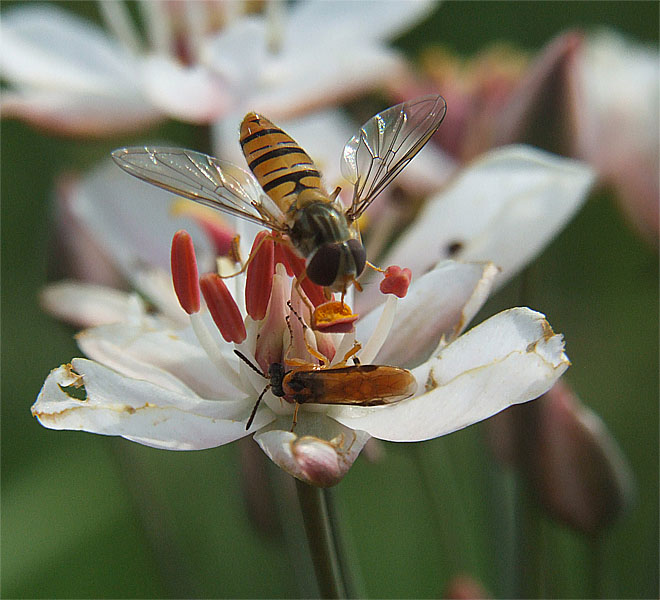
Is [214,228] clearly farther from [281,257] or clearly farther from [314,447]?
[314,447]

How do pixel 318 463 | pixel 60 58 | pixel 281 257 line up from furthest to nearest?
pixel 60 58 → pixel 281 257 → pixel 318 463

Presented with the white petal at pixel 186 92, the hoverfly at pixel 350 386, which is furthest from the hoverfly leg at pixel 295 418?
the white petal at pixel 186 92

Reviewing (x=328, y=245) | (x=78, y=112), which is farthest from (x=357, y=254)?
(x=78, y=112)

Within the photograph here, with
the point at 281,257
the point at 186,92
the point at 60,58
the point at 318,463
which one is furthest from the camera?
the point at 60,58

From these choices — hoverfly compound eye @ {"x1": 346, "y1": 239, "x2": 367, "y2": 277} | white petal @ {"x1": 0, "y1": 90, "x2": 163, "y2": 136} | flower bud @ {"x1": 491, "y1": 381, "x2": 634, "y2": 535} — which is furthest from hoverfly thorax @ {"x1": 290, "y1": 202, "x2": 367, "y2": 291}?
white petal @ {"x1": 0, "y1": 90, "x2": 163, "y2": 136}

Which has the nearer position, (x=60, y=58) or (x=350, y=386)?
(x=350, y=386)

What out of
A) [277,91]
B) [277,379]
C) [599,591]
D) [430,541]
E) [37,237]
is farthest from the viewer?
[37,237]

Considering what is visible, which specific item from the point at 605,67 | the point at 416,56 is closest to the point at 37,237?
the point at 416,56

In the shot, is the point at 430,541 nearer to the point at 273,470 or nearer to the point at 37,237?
the point at 273,470
